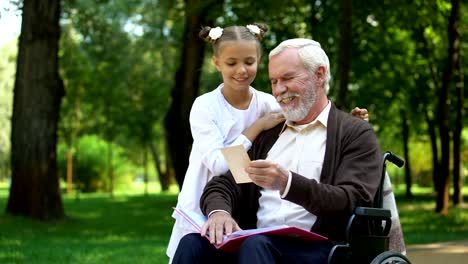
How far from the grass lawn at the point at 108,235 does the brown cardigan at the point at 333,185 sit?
181 inches

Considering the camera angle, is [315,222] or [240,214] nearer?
[315,222]

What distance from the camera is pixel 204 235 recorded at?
3.49 metres

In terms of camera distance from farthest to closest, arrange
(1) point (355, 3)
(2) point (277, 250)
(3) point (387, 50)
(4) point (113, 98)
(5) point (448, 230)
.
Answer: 1. (4) point (113, 98)
2. (3) point (387, 50)
3. (1) point (355, 3)
4. (5) point (448, 230)
5. (2) point (277, 250)

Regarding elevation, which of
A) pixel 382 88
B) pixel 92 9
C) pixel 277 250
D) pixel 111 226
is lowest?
pixel 111 226

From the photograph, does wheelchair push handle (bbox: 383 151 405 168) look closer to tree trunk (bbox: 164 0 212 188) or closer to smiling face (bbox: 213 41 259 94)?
smiling face (bbox: 213 41 259 94)

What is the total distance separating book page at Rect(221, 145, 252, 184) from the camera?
3.38 meters

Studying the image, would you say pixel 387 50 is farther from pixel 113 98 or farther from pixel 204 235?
pixel 204 235

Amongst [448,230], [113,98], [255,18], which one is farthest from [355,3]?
[113,98]

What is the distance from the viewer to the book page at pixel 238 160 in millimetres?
3385

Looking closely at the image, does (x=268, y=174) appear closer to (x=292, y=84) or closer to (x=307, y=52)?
(x=292, y=84)

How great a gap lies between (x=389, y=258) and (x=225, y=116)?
3.51 ft

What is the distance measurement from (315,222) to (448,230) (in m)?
9.59

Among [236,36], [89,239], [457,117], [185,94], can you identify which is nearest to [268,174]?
[236,36]

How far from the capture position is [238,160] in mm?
3408
